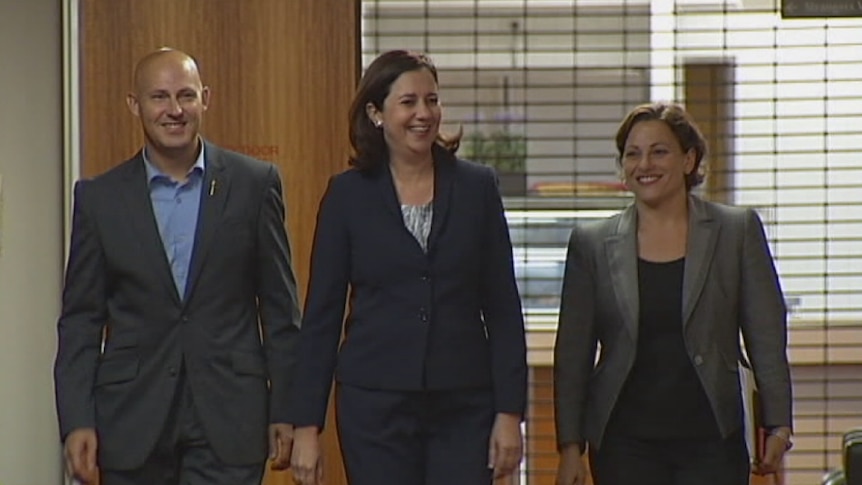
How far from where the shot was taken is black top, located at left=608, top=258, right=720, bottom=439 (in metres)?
3.90

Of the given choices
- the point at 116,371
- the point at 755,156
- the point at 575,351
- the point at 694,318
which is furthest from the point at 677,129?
the point at 755,156

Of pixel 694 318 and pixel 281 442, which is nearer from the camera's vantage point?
pixel 281 442

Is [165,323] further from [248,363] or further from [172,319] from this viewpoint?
[248,363]

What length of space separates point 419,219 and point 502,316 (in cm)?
28

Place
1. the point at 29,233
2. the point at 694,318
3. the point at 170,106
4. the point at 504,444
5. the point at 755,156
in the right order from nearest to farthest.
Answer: the point at 504,444 < the point at 170,106 < the point at 694,318 < the point at 29,233 < the point at 755,156

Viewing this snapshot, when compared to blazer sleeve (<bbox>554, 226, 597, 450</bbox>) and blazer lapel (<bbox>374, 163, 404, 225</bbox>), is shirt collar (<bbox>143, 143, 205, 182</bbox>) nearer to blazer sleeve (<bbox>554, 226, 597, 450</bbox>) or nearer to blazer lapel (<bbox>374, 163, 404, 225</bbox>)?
blazer lapel (<bbox>374, 163, 404, 225</bbox>)

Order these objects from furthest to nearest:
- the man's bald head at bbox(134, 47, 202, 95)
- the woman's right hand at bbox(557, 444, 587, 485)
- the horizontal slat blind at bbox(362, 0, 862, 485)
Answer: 1. the horizontal slat blind at bbox(362, 0, 862, 485)
2. the woman's right hand at bbox(557, 444, 587, 485)
3. the man's bald head at bbox(134, 47, 202, 95)

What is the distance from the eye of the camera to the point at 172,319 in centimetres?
377

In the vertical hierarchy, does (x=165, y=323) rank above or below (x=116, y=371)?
above

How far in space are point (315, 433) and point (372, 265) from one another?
0.40 meters

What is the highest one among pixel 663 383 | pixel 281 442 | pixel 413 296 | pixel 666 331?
pixel 413 296

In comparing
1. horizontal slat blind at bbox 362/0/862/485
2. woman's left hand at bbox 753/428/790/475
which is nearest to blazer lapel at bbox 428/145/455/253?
woman's left hand at bbox 753/428/790/475

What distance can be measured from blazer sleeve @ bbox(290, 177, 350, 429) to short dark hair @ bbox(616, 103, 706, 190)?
0.80 meters

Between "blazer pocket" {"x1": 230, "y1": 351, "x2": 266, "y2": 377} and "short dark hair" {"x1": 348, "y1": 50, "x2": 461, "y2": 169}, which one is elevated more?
"short dark hair" {"x1": 348, "y1": 50, "x2": 461, "y2": 169}
